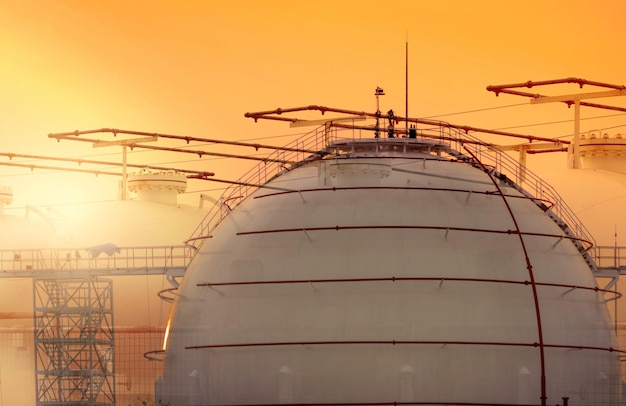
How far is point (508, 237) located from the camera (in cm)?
4766

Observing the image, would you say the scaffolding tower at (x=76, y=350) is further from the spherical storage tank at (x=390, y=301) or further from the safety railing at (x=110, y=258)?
the spherical storage tank at (x=390, y=301)

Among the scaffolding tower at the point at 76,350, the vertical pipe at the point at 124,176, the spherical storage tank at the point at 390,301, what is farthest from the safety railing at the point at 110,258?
the spherical storage tank at the point at 390,301

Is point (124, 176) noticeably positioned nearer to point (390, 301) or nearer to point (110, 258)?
point (110, 258)

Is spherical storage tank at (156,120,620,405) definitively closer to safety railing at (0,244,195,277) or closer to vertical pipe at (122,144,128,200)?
safety railing at (0,244,195,277)

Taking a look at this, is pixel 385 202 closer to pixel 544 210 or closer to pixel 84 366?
pixel 544 210

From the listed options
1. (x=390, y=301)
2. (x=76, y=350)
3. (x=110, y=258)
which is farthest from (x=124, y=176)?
(x=390, y=301)

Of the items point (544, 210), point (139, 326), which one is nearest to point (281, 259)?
point (544, 210)

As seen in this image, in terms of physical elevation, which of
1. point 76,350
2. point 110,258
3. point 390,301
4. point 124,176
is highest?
point 124,176

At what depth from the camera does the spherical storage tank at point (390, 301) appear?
146ft

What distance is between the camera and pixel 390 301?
45.0m

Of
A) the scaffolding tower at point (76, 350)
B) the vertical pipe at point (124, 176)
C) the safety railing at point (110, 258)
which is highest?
the vertical pipe at point (124, 176)

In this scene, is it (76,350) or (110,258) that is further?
(110,258)

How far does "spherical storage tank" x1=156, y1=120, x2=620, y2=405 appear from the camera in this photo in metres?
44.6

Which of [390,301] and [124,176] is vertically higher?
[124,176]
